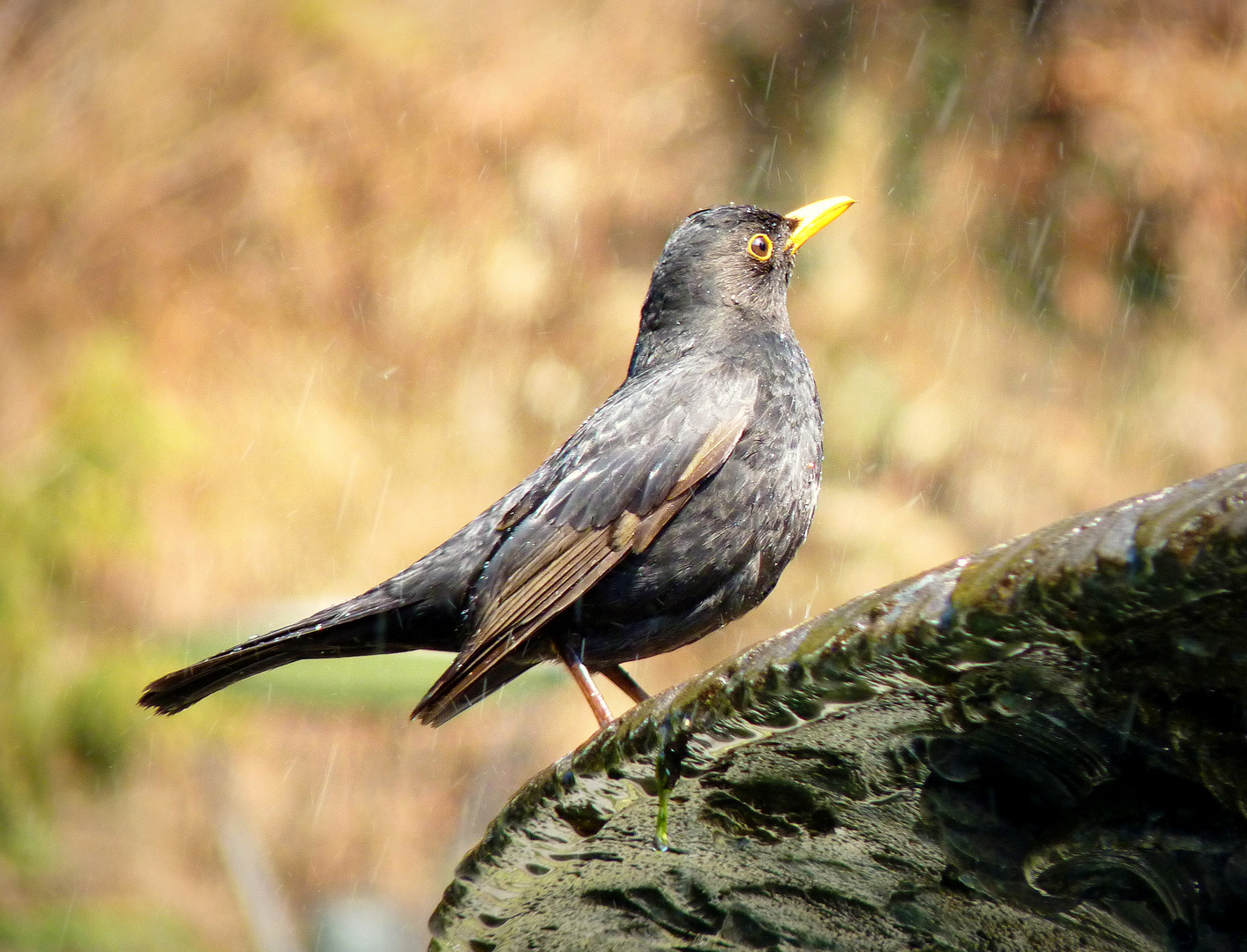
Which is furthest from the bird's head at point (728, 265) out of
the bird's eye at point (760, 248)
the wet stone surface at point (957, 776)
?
the wet stone surface at point (957, 776)

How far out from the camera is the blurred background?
830cm

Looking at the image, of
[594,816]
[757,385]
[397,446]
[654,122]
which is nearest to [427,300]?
[397,446]

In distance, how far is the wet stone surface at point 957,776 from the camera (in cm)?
132

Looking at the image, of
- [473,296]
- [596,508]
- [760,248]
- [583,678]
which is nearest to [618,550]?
[596,508]

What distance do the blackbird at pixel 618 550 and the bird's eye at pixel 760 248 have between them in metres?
0.42

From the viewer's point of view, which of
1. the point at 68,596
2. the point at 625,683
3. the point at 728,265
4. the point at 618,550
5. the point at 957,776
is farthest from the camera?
the point at 68,596

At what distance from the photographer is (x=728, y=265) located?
12.8 ft

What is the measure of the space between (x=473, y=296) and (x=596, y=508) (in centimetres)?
653

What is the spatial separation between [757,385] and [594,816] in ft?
5.59

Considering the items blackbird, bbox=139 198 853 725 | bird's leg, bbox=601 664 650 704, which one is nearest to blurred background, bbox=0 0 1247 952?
bird's leg, bbox=601 664 650 704

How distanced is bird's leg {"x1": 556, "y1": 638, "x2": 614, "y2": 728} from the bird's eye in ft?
4.59

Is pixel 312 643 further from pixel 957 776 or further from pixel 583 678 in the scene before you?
pixel 957 776

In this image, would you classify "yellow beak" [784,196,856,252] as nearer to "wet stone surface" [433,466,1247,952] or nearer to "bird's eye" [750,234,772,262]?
"bird's eye" [750,234,772,262]

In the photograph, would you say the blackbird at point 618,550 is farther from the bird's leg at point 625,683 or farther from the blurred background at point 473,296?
the blurred background at point 473,296
